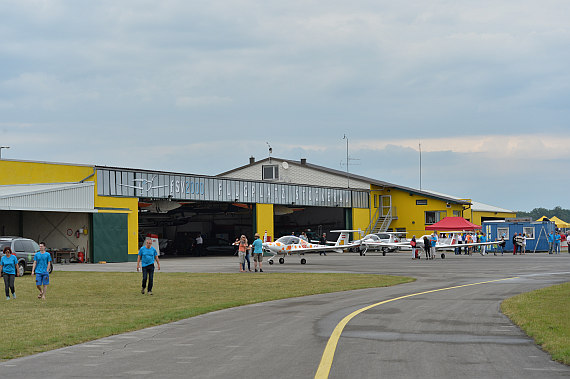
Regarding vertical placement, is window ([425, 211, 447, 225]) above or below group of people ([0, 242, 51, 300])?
above

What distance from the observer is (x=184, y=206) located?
57188 mm

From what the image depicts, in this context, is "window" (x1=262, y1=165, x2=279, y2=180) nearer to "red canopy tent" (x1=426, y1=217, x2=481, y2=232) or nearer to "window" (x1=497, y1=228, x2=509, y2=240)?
"red canopy tent" (x1=426, y1=217, x2=481, y2=232)

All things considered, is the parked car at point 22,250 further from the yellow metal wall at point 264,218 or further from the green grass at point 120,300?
the yellow metal wall at point 264,218

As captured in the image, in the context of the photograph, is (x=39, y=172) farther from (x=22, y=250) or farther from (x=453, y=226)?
(x=453, y=226)

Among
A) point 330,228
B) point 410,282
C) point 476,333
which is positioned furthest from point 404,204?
point 476,333

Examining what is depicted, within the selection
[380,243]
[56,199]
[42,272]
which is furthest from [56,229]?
[42,272]

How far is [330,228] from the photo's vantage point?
6775cm

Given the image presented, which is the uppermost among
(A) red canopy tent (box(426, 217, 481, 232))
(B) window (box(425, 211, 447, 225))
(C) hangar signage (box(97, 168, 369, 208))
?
(C) hangar signage (box(97, 168, 369, 208))

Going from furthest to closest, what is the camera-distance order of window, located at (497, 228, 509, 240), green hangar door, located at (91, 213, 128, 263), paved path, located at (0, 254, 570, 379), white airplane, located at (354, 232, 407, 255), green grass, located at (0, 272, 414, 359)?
window, located at (497, 228, 509, 240) < white airplane, located at (354, 232, 407, 255) < green hangar door, located at (91, 213, 128, 263) < green grass, located at (0, 272, 414, 359) < paved path, located at (0, 254, 570, 379)

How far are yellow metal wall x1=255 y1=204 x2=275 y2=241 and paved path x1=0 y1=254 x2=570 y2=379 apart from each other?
38119 mm

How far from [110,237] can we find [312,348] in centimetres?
3426

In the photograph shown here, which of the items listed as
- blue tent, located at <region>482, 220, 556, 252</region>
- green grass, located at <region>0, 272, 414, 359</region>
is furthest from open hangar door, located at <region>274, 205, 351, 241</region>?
green grass, located at <region>0, 272, 414, 359</region>

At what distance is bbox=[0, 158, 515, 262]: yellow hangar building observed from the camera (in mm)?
40888

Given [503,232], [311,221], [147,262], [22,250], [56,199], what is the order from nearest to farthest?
1. [147,262]
2. [22,250]
3. [56,199]
4. [503,232]
5. [311,221]
